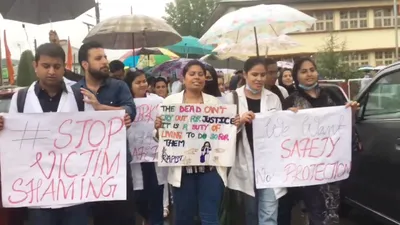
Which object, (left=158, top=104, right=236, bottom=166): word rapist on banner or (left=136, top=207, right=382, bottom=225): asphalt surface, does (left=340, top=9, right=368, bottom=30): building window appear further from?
(left=158, top=104, right=236, bottom=166): word rapist on banner

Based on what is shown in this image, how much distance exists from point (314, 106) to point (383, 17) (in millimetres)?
35772

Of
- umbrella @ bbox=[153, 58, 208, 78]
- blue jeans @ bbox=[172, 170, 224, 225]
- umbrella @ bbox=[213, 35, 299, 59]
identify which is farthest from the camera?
umbrella @ bbox=[153, 58, 208, 78]

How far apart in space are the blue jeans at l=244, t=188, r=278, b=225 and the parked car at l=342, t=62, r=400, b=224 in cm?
98

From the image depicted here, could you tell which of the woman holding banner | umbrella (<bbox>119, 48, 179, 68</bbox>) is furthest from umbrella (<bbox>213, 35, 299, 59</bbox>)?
umbrella (<bbox>119, 48, 179, 68</bbox>)

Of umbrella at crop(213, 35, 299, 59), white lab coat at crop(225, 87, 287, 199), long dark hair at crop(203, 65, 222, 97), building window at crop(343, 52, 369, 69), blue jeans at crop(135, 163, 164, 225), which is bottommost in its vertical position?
blue jeans at crop(135, 163, 164, 225)

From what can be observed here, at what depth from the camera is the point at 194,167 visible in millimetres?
4121

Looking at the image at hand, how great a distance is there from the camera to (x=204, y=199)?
4082 millimetres

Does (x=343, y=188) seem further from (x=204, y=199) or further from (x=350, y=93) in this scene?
(x=350, y=93)

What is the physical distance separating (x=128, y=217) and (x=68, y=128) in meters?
0.86

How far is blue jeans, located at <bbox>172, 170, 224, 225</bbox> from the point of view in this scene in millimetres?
4070

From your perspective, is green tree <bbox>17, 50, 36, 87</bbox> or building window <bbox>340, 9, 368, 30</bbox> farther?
building window <bbox>340, 9, 368, 30</bbox>

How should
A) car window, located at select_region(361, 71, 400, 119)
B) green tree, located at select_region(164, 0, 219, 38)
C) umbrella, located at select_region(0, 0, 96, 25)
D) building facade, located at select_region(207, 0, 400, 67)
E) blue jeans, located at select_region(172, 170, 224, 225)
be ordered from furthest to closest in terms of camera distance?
green tree, located at select_region(164, 0, 219, 38) → building facade, located at select_region(207, 0, 400, 67) → umbrella, located at select_region(0, 0, 96, 25) → car window, located at select_region(361, 71, 400, 119) → blue jeans, located at select_region(172, 170, 224, 225)

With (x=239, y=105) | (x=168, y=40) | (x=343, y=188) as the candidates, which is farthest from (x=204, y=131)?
(x=168, y=40)

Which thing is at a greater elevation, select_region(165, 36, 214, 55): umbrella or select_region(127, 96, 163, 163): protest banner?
select_region(165, 36, 214, 55): umbrella
